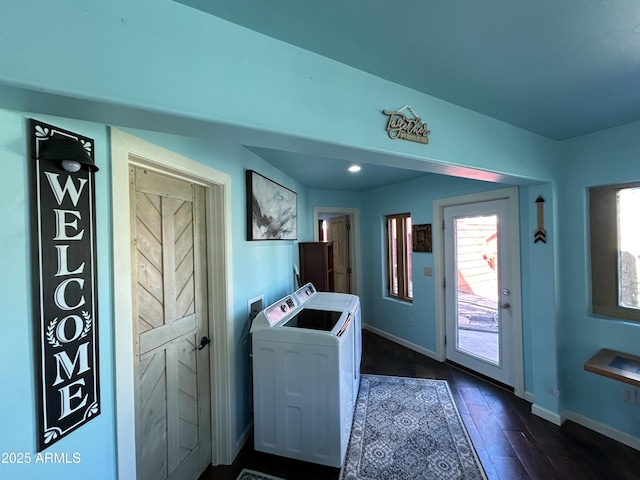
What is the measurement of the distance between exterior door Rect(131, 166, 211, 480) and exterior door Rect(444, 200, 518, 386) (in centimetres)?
271

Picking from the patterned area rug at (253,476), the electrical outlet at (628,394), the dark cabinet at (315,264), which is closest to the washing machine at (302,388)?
the patterned area rug at (253,476)

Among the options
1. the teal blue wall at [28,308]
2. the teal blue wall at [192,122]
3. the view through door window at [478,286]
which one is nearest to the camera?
the teal blue wall at [192,122]

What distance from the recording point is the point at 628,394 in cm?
186

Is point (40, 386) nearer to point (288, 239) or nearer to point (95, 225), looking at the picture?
point (95, 225)

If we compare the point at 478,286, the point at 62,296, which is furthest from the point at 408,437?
the point at 62,296

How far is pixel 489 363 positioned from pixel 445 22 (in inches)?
122

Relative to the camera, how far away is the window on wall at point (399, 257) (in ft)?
12.2

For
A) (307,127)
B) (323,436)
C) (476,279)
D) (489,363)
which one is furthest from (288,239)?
(489,363)

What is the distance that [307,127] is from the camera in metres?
0.95

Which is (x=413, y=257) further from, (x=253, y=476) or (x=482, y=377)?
(x=253, y=476)

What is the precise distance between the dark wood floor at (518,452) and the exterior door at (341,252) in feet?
7.72

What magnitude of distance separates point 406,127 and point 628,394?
2577 mm

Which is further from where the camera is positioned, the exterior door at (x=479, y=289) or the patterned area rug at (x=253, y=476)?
the exterior door at (x=479, y=289)

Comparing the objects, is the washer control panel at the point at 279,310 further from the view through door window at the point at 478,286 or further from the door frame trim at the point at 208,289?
the view through door window at the point at 478,286
